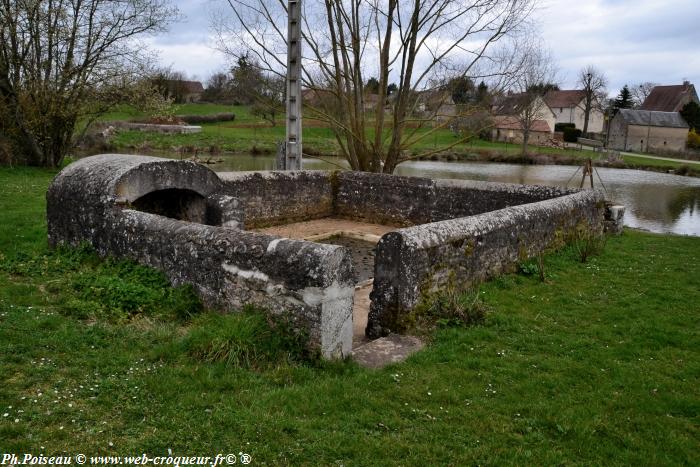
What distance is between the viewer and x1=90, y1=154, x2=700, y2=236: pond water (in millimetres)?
17984

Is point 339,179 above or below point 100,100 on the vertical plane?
below

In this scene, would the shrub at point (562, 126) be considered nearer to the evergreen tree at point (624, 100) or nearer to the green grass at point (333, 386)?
the evergreen tree at point (624, 100)

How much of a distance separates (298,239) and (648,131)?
58554 millimetres

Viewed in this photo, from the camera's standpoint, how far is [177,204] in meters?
8.82

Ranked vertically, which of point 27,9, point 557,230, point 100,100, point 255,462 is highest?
point 27,9

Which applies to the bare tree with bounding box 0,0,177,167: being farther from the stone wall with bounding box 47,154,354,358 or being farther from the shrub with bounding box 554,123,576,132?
the shrub with bounding box 554,123,576,132

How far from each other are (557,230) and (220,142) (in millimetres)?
34407

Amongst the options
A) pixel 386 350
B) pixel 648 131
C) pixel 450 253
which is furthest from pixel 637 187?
pixel 648 131

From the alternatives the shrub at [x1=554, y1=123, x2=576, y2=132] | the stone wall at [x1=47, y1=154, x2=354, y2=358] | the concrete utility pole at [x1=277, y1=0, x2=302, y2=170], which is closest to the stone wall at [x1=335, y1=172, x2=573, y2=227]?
the concrete utility pole at [x1=277, y1=0, x2=302, y2=170]

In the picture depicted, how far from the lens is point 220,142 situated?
132 ft

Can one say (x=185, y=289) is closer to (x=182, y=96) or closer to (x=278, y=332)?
(x=278, y=332)

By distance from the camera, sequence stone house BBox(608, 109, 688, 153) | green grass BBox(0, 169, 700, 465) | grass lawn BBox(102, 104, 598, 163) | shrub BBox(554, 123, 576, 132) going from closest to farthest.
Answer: green grass BBox(0, 169, 700, 465), grass lawn BBox(102, 104, 598, 163), stone house BBox(608, 109, 688, 153), shrub BBox(554, 123, 576, 132)

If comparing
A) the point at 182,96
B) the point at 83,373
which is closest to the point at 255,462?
the point at 83,373

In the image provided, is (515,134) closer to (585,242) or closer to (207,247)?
(585,242)
